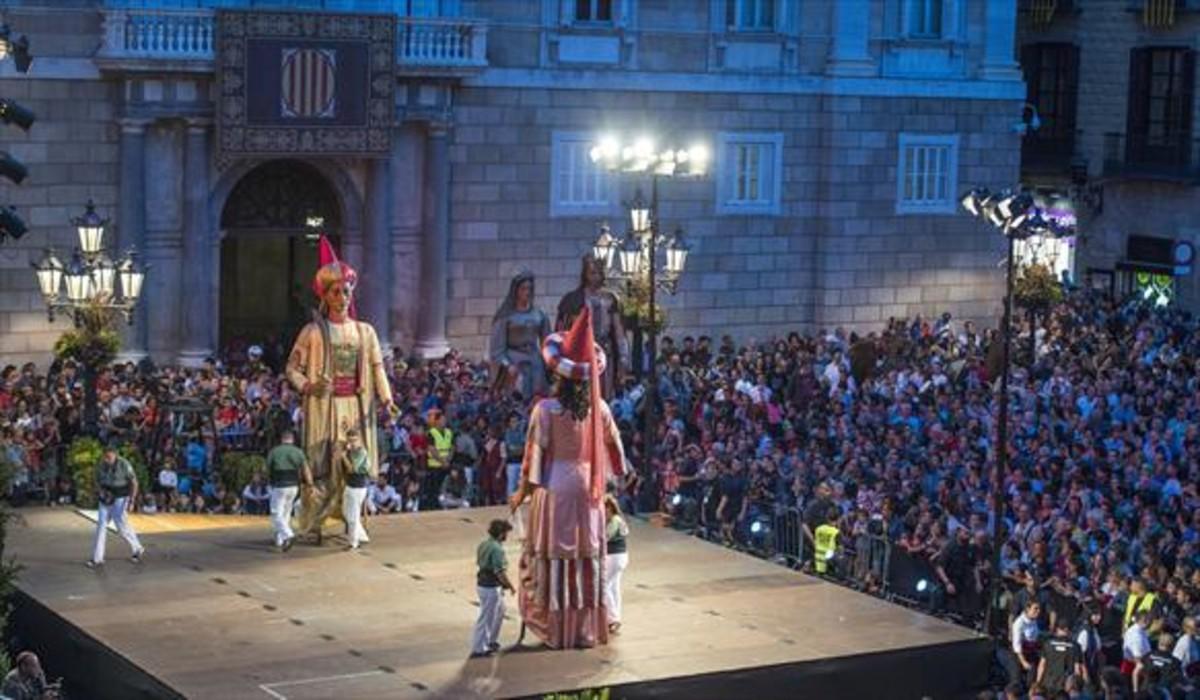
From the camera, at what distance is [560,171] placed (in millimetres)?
45219

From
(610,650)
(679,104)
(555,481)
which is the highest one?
(679,104)

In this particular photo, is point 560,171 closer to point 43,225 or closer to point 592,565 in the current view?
point 43,225

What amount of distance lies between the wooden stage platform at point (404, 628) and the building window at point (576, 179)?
15.5 m

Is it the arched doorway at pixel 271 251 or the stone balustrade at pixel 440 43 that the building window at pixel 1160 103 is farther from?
the arched doorway at pixel 271 251

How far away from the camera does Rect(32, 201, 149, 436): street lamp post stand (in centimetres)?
3188

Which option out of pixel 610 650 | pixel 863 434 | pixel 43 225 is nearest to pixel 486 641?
pixel 610 650

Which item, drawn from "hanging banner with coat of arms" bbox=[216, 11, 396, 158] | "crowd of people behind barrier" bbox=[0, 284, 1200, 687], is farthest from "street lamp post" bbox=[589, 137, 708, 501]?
"hanging banner with coat of arms" bbox=[216, 11, 396, 158]

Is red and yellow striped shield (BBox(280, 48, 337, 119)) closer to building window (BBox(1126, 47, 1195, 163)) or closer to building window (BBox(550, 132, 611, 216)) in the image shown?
building window (BBox(550, 132, 611, 216))

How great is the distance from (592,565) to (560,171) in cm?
2019

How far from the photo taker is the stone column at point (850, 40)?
156ft

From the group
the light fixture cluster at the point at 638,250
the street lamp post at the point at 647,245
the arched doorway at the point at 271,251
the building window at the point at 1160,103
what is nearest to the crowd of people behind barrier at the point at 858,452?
the street lamp post at the point at 647,245

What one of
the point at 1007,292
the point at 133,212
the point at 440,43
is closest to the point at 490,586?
the point at 1007,292

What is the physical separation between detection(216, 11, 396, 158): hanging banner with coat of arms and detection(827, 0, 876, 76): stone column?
886 cm

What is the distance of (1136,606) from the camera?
26.8 meters
